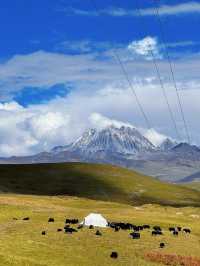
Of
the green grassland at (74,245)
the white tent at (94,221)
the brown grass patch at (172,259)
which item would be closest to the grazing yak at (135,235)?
the green grassland at (74,245)

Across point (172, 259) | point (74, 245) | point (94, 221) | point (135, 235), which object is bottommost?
point (172, 259)

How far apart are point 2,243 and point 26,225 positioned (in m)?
19.4

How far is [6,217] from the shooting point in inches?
3482

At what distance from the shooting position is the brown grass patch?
55.5m

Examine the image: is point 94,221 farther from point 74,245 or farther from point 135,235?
point 74,245

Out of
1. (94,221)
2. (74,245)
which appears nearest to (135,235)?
(94,221)

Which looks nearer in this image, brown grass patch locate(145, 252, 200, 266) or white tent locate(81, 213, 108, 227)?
brown grass patch locate(145, 252, 200, 266)

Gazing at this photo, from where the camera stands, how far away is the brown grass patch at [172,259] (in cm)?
5547

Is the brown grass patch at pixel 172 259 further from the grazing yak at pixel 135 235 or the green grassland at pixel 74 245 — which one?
the grazing yak at pixel 135 235

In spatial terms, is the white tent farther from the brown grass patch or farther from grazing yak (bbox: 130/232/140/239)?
the brown grass patch

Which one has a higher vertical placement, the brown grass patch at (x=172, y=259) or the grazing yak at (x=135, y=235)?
the grazing yak at (x=135, y=235)

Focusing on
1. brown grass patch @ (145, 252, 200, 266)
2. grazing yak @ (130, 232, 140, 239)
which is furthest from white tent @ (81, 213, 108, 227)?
brown grass patch @ (145, 252, 200, 266)

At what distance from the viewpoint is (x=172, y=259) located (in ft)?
187

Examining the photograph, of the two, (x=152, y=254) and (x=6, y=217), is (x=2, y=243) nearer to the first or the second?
(x=152, y=254)
